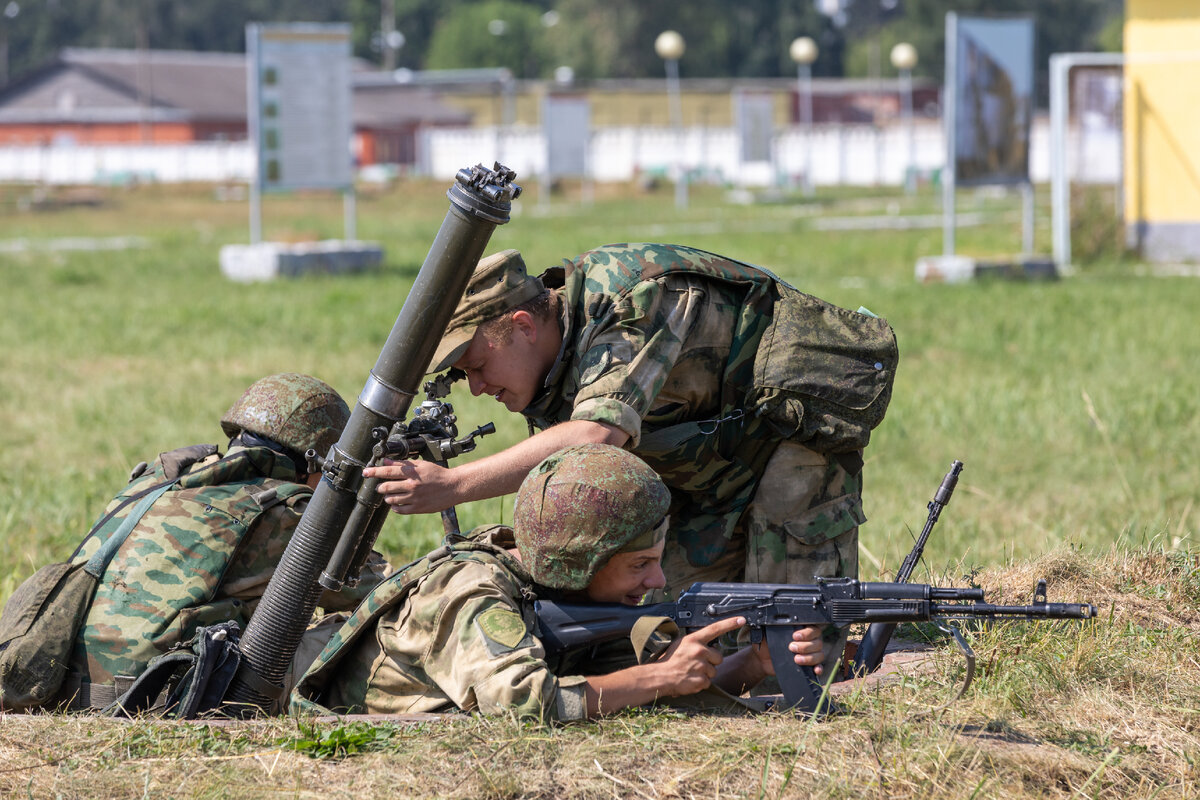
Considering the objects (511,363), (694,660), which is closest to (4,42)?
(511,363)

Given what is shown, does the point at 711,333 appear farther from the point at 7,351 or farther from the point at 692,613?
the point at 7,351

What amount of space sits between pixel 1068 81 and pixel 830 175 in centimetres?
4118

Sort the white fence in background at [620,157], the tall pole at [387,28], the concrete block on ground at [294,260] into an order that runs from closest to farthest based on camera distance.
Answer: the concrete block on ground at [294,260] → the white fence in background at [620,157] → the tall pole at [387,28]

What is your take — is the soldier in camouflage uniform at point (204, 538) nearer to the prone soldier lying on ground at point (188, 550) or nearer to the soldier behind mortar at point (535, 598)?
the prone soldier lying on ground at point (188, 550)

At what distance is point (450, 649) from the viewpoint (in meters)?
3.47

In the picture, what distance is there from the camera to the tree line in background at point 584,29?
85562 mm

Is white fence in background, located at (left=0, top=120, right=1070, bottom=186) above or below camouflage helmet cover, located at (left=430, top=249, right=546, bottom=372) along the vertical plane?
above

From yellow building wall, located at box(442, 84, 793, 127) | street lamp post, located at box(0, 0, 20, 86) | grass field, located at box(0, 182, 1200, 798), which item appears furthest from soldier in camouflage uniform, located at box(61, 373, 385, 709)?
street lamp post, located at box(0, 0, 20, 86)

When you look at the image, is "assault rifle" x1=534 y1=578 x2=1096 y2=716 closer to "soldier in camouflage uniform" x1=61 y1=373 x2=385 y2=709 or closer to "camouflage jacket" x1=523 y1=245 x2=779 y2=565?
"camouflage jacket" x1=523 y1=245 x2=779 y2=565

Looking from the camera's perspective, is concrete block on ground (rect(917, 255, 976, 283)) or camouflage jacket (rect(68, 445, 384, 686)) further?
concrete block on ground (rect(917, 255, 976, 283))

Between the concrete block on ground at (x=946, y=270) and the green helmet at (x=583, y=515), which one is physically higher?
the concrete block on ground at (x=946, y=270)

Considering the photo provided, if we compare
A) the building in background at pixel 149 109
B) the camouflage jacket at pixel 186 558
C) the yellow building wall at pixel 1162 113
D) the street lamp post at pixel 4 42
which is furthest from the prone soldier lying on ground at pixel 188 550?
the street lamp post at pixel 4 42

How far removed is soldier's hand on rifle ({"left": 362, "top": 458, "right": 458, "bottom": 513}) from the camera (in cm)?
367

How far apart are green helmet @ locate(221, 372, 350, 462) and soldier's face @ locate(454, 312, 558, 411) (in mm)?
636
